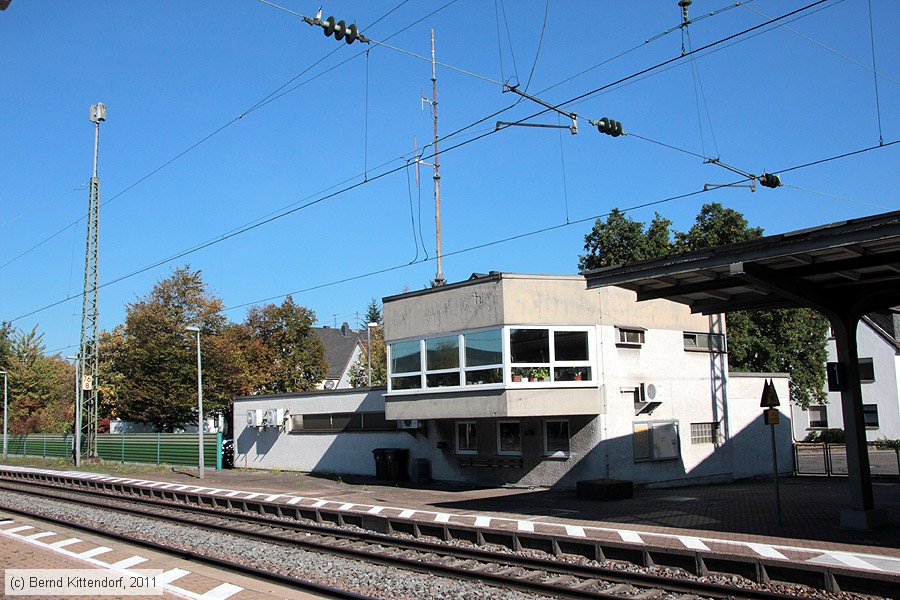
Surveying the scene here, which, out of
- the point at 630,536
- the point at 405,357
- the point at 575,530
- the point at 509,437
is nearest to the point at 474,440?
the point at 509,437

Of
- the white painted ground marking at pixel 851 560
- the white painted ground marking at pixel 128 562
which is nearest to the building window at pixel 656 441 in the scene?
the white painted ground marking at pixel 851 560

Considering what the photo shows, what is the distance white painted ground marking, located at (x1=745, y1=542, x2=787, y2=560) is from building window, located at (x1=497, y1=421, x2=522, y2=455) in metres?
10.8

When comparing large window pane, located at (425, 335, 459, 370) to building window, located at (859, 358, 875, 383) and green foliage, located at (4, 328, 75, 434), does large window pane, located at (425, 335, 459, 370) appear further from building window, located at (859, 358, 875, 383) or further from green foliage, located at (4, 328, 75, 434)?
green foliage, located at (4, 328, 75, 434)

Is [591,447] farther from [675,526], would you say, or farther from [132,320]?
[132,320]

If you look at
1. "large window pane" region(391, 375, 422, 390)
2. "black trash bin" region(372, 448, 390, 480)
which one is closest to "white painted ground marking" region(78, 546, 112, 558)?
"large window pane" region(391, 375, 422, 390)

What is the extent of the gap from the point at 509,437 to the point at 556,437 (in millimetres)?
1543

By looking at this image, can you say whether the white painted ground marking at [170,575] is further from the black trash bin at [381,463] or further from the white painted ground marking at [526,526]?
the black trash bin at [381,463]

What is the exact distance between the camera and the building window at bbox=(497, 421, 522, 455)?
74.3ft

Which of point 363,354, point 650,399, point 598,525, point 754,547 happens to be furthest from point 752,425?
point 363,354

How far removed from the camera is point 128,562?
41.7 feet

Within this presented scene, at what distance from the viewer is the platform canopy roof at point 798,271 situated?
11539 millimetres

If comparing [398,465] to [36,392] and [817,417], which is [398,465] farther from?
[36,392]

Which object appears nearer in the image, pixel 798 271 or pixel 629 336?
pixel 798 271

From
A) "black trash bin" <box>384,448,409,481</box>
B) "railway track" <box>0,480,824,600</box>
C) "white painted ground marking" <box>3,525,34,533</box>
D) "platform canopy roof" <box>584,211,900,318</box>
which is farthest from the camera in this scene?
"black trash bin" <box>384,448,409,481</box>
